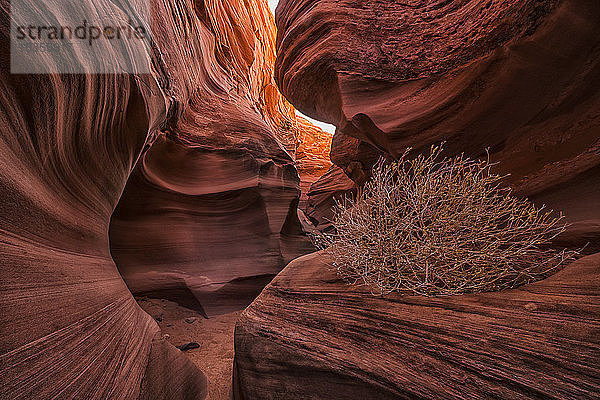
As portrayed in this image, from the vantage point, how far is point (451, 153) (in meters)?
3.55

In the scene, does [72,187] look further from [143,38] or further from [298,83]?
[298,83]

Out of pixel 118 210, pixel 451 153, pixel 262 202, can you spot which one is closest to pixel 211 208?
pixel 262 202

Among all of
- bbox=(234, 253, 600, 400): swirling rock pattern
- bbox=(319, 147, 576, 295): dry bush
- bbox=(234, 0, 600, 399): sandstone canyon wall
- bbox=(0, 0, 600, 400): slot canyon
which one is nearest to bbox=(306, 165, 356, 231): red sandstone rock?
bbox=(0, 0, 600, 400): slot canyon

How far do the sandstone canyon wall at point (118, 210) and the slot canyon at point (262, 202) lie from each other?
14 mm

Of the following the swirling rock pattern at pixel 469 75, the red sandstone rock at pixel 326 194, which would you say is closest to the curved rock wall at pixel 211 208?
the swirling rock pattern at pixel 469 75

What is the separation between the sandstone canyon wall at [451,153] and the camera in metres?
1.21

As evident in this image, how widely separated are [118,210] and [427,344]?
409 cm

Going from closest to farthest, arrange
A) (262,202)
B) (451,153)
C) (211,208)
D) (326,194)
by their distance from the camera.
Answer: (451,153) < (211,208) < (262,202) < (326,194)

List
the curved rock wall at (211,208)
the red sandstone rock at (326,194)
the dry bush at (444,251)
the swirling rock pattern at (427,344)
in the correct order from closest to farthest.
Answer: the swirling rock pattern at (427,344), the dry bush at (444,251), the curved rock wall at (211,208), the red sandstone rock at (326,194)

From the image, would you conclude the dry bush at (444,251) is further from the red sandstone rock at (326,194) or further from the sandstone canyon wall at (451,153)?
the red sandstone rock at (326,194)

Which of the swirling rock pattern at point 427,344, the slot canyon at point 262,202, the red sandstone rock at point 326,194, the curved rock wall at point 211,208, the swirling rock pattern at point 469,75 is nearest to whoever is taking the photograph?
the swirling rock pattern at point 427,344

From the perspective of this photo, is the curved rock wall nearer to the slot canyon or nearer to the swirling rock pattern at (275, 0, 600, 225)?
the slot canyon

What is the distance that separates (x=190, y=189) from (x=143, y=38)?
241 cm

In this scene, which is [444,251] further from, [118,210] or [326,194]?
[326,194]
